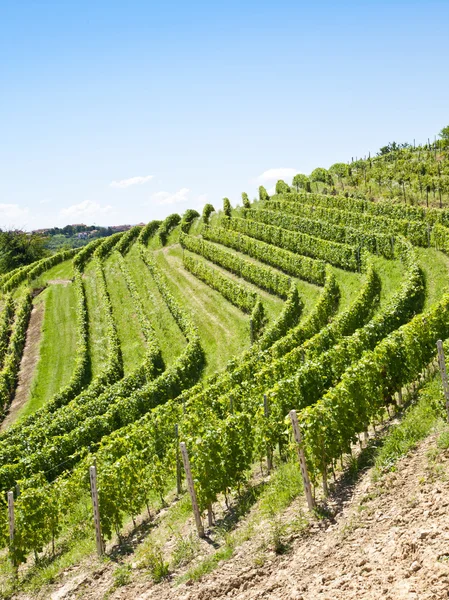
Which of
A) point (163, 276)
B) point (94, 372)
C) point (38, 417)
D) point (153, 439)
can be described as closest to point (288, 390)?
point (153, 439)

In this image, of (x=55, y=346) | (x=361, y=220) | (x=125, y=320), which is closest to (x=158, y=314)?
(x=125, y=320)

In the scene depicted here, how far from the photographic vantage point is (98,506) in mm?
14039

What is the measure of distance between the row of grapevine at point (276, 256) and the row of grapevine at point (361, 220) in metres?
7.39

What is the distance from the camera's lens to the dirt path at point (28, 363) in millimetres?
38341

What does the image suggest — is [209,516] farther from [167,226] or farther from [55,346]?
[167,226]

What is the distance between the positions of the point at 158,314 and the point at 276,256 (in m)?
12.3

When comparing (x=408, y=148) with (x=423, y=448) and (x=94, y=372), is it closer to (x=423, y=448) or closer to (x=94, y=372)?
(x=94, y=372)

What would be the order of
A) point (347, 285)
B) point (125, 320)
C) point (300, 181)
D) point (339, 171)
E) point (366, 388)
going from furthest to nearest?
point (339, 171) < point (300, 181) < point (125, 320) < point (347, 285) < point (366, 388)

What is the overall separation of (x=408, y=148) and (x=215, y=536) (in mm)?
88284

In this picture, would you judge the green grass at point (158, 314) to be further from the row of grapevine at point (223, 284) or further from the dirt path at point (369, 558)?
the dirt path at point (369, 558)

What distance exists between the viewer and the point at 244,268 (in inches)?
2000

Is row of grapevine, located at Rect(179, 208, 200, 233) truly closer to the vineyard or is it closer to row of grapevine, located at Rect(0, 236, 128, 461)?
the vineyard

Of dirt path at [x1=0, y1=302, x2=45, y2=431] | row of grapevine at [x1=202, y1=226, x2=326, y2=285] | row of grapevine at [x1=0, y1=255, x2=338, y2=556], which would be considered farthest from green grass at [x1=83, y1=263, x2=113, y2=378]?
row of grapevine at [x1=0, y1=255, x2=338, y2=556]

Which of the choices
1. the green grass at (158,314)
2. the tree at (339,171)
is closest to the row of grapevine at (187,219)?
the green grass at (158,314)
